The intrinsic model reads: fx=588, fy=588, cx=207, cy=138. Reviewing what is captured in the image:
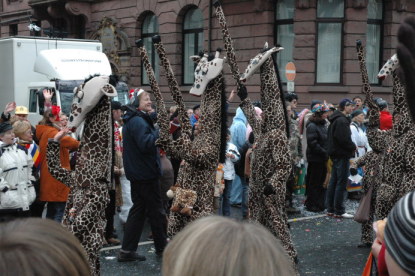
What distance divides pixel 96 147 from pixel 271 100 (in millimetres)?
1921

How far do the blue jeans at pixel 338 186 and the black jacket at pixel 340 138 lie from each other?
0.14m

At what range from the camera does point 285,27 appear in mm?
20328

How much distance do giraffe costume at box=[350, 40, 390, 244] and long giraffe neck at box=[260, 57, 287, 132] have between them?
1299mm

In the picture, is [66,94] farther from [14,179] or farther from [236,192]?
[14,179]

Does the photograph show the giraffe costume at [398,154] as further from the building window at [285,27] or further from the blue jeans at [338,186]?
the building window at [285,27]

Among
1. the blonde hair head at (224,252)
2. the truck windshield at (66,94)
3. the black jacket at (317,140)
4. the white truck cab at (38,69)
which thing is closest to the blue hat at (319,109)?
the black jacket at (317,140)

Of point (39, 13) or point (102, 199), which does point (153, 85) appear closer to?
point (102, 199)

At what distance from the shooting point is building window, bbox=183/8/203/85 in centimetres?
2294

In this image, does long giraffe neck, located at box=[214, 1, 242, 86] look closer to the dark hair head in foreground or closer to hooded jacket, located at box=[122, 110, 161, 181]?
hooded jacket, located at box=[122, 110, 161, 181]

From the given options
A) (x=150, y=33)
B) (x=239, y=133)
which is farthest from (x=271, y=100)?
(x=150, y=33)

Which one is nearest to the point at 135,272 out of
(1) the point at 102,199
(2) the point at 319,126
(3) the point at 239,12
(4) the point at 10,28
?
(1) the point at 102,199

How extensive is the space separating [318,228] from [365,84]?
10.0 ft

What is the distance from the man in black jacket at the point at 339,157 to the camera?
10.1 meters

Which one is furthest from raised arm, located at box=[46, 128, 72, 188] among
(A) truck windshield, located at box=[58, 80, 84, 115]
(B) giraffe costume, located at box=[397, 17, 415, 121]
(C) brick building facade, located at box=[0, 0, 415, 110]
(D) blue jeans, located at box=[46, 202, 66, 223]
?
(C) brick building facade, located at box=[0, 0, 415, 110]
